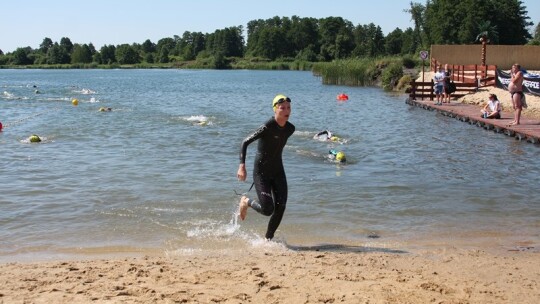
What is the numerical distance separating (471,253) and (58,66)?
19149 centimetres

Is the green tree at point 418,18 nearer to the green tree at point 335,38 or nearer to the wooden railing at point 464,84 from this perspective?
the green tree at point 335,38

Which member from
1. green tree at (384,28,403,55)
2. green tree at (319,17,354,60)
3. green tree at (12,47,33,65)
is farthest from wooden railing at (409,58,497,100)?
green tree at (12,47,33,65)

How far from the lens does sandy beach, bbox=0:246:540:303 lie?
17.6 feet

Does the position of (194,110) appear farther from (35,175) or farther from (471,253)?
(471,253)

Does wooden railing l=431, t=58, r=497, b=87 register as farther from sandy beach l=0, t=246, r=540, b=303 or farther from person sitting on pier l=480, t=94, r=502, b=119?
sandy beach l=0, t=246, r=540, b=303

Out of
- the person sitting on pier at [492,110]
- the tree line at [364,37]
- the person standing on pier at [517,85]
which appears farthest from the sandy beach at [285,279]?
the tree line at [364,37]

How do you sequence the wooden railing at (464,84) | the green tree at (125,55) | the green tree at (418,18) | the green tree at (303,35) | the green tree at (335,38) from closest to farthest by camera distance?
the wooden railing at (464,84) → the green tree at (418,18) → the green tree at (335,38) → the green tree at (303,35) → the green tree at (125,55)

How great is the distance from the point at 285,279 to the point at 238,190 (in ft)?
18.5

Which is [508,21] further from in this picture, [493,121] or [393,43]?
[493,121]

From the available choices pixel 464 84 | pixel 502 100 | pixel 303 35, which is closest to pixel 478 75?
pixel 464 84

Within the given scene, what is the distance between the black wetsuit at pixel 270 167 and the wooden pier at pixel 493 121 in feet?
39.3

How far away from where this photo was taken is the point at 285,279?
19.4ft

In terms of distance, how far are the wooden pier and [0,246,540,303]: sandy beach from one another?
11.6m

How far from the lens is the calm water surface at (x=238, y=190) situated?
8.11 metres
